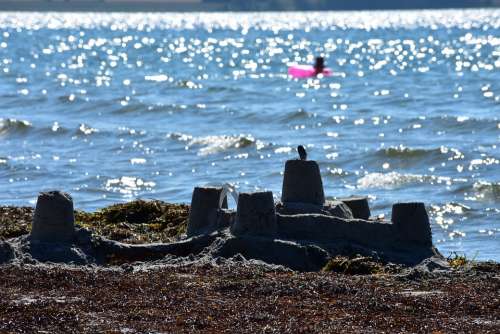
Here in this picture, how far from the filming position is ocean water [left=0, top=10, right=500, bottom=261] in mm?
25203

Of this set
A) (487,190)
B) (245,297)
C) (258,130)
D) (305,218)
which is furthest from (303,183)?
(258,130)

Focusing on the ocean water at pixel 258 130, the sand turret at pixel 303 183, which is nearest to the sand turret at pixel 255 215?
the sand turret at pixel 303 183

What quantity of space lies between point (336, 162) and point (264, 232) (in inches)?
640

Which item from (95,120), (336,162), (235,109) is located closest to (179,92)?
(235,109)

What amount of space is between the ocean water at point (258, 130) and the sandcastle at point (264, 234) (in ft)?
13.1

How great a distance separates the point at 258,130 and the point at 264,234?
2423 centimetres

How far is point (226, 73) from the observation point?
66.0m

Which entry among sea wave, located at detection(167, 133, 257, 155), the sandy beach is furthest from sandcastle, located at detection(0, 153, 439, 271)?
sea wave, located at detection(167, 133, 257, 155)

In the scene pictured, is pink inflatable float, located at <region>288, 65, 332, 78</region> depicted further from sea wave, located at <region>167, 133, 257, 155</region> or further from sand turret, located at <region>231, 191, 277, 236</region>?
sand turret, located at <region>231, 191, 277, 236</region>

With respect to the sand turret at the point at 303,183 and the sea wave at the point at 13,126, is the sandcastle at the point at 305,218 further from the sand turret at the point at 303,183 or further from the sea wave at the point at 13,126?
the sea wave at the point at 13,126

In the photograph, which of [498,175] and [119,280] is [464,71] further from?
[119,280]

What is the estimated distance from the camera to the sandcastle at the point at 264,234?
529 inches

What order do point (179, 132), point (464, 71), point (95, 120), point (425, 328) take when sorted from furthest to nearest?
point (464, 71) → point (95, 120) → point (179, 132) → point (425, 328)

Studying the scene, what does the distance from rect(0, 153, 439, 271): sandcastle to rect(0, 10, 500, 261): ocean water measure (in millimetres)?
3980
